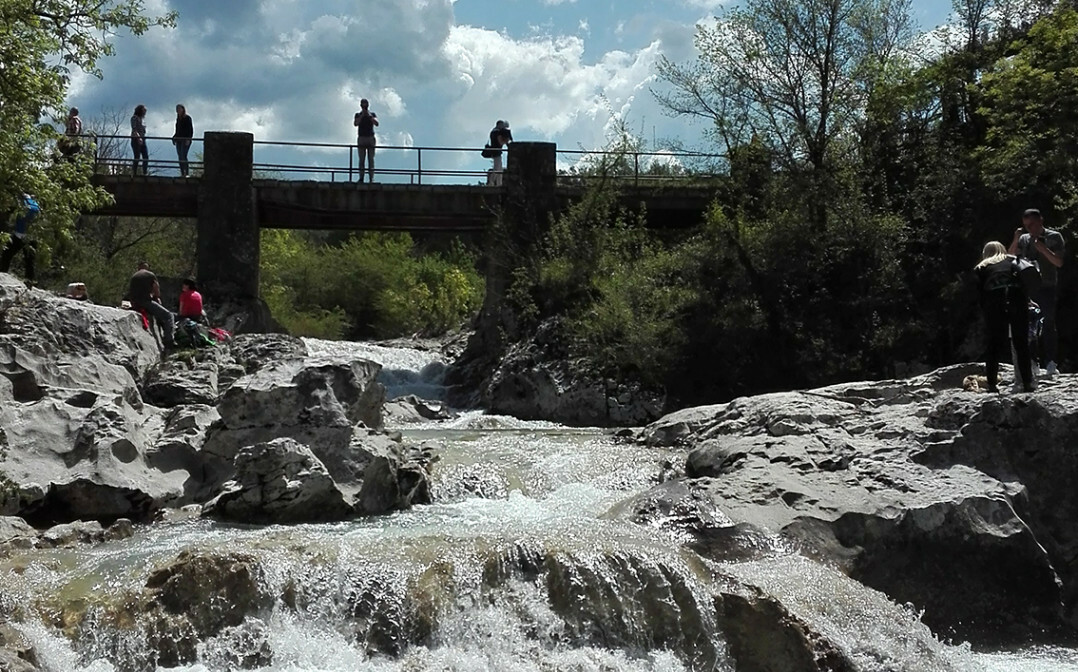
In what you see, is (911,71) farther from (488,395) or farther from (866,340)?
(488,395)

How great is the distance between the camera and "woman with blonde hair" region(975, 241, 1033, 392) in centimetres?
1108

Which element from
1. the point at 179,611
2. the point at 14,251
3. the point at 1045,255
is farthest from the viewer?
the point at 14,251

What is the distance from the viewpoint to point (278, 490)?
37.1ft

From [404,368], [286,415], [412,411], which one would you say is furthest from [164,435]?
[404,368]

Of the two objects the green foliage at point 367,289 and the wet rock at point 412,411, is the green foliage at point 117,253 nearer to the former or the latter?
the green foliage at point 367,289

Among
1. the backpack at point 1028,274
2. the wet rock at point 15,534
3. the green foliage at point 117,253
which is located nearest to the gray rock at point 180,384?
the wet rock at point 15,534

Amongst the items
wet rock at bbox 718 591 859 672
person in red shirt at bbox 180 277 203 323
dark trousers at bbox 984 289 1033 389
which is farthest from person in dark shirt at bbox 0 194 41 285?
dark trousers at bbox 984 289 1033 389

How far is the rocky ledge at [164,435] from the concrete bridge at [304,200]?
13.2 m

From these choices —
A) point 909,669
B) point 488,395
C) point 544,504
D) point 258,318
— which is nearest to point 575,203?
A: point 488,395

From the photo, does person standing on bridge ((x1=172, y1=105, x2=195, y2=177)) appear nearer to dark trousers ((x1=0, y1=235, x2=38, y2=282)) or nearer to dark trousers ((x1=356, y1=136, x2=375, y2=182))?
dark trousers ((x1=356, y1=136, x2=375, y2=182))

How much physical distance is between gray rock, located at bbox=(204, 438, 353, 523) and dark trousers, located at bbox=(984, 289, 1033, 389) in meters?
7.01

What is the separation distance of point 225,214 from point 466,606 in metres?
21.3

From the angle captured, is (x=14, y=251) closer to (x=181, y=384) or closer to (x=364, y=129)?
(x=181, y=384)

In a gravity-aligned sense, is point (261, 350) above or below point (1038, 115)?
below
